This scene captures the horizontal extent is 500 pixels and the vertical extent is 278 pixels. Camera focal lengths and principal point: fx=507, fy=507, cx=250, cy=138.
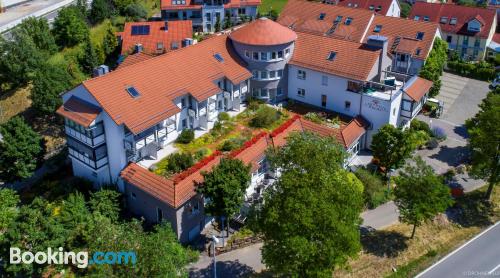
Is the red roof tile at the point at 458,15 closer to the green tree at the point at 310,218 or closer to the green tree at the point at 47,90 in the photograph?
the green tree at the point at 310,218

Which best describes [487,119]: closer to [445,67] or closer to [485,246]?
[485,246]

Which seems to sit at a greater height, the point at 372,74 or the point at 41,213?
the point at 372,74

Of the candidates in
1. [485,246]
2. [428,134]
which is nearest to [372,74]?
[428,134]

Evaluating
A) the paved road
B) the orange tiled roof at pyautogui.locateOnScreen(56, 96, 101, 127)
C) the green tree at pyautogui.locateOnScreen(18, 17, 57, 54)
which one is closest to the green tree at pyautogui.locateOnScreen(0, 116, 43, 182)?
the orange tiled roof at pyautogui.locateOnScreen(56, 96, 101, 127)

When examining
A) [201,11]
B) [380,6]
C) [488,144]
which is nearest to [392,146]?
[488,144]

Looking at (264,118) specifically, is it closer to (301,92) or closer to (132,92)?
(301,92)

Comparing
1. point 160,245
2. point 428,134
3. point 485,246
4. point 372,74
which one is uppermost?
point 372,74
